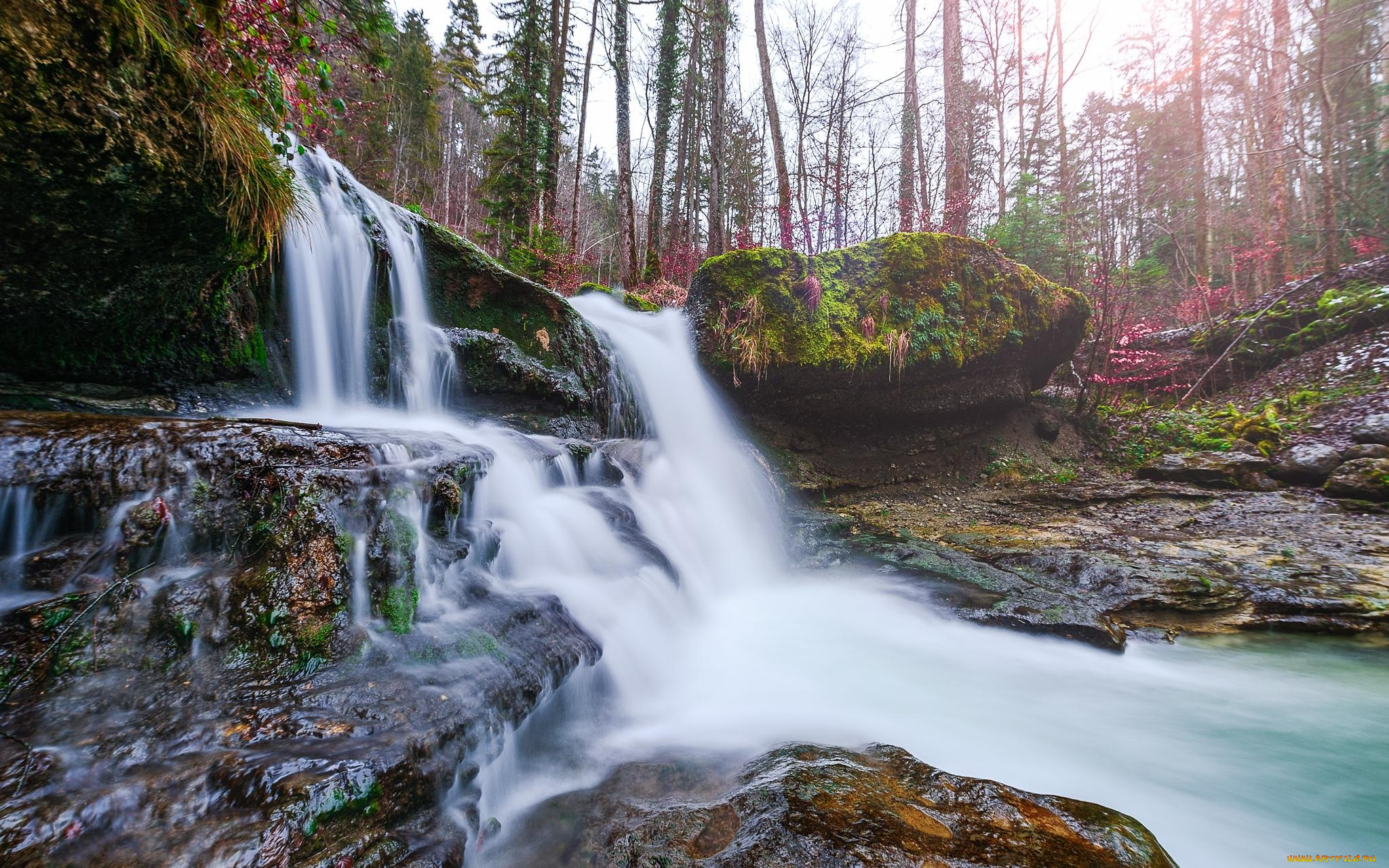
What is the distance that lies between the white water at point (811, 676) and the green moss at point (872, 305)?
2831mm

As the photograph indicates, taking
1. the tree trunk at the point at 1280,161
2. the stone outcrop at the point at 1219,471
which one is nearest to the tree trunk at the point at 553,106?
the stone outcrop at the point at 1219,471

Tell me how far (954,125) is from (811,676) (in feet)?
34.9

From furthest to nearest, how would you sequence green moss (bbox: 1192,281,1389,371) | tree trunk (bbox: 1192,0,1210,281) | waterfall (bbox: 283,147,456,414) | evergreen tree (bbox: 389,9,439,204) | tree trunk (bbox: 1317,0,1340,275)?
evergreen tree (bbox: 389,9,439,204) → tree trunk (bbox: 1192,0,1210,281) → tree trunk (bbox: 1317,0,1340,275) → green moss (bbox: 1192,281,1389,371) → waterfall (bbox: 283,147,456,414)

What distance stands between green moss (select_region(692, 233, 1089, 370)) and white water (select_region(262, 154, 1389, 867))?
9.29ft

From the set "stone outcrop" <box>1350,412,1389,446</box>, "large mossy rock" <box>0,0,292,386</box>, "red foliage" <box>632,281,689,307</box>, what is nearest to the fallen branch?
"stone outcrop" <box>1350,412,1389,446</box>

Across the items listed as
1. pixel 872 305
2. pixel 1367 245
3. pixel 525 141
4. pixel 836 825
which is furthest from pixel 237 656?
pixel 1367 245

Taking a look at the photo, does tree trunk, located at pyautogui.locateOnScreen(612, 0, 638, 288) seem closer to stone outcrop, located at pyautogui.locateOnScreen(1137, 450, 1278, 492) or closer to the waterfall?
the waterfall

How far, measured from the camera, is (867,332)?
7195 mm

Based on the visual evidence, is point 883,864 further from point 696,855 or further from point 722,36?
point 722,36

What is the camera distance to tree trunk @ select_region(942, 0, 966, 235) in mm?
9586

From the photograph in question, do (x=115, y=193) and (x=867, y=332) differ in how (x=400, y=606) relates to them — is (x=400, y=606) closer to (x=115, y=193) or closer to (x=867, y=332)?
(x=115, y=193)

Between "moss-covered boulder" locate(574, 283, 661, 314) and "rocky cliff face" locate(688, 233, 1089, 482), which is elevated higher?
"moss-covered boulder" locate(574, 283, 661, 314)

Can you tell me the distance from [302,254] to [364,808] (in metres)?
4.72

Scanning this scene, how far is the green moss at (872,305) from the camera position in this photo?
711cm
